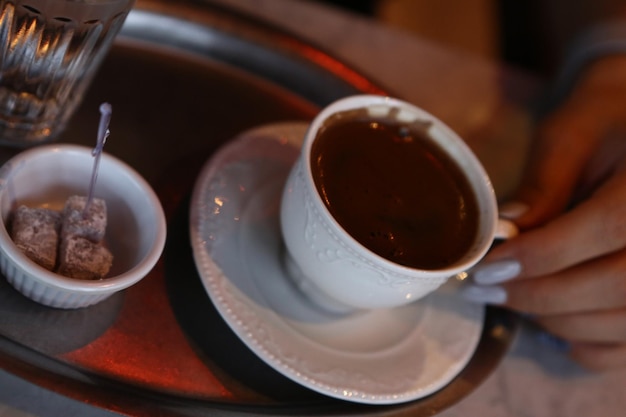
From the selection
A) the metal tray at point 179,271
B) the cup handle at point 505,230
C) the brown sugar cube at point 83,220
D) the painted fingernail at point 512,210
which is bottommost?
the metal tray at point 179,271

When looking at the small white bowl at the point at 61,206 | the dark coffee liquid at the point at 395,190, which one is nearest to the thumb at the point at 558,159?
the dark coffee liquid at the point at 395,190

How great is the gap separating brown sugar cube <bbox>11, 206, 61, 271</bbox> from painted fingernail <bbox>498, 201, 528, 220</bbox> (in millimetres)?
473

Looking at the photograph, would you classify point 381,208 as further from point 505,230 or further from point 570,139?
point 570,139

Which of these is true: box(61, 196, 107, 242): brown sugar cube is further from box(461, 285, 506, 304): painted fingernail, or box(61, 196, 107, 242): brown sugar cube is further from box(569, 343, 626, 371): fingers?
box(569, 343, 626, 371): fingers

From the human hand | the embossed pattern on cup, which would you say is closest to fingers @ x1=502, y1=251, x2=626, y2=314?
the human hand

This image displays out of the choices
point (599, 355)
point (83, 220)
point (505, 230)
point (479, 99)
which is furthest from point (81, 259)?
point (479, 99)

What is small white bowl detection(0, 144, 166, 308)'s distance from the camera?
561 mm

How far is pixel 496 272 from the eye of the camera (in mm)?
750

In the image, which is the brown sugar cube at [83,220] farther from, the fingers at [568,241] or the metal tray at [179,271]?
the fingers at [568,241]

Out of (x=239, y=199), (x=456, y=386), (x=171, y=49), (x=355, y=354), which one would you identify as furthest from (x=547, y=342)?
(x=171, y=49)

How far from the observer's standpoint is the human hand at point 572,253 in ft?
2.43

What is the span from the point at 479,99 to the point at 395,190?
1.59ft

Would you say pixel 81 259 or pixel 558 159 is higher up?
pixel 558 159

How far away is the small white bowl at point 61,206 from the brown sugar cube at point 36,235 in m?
0.01
